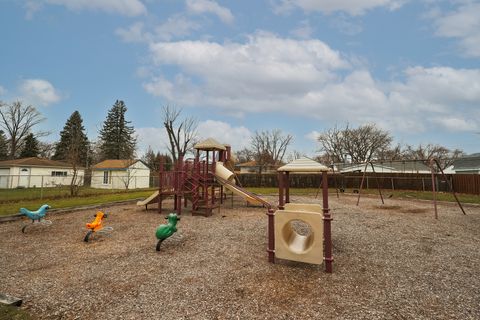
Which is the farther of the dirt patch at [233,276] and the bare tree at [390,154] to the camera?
the bare tree at [390,154]

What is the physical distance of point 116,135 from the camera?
161 ft

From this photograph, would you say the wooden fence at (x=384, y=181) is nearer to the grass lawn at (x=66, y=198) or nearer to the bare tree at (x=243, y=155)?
the grass lawn at (x=66, y=198)

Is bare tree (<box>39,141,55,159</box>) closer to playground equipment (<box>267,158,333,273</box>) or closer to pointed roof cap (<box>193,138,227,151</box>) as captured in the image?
pointed roof cap (<box>193,138,227,151</box>)

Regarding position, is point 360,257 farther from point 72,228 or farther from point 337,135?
point 337,135

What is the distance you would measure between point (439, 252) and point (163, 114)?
111ft

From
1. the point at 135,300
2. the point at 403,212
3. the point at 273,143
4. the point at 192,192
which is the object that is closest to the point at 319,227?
the point at 135,300

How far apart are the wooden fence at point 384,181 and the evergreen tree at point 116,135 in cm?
2788

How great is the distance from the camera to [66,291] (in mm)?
3723

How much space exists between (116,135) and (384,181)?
149 feet

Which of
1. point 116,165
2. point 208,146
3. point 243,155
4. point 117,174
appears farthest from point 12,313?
point 243,155

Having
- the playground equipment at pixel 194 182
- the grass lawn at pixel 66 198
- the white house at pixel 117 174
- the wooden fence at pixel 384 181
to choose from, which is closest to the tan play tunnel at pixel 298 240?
the playground equipment at pixel 194 182

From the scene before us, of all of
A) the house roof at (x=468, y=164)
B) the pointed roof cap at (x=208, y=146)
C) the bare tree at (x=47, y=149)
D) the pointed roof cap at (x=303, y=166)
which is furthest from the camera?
the bare tree at (x=47, y=149)

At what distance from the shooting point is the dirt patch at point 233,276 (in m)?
3.25

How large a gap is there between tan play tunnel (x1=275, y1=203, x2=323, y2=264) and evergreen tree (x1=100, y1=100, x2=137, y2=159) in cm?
4489
